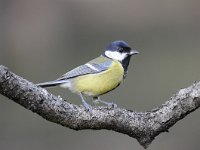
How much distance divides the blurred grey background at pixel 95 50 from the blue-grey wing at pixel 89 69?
6.36 feet

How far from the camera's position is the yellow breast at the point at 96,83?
3.15 metres

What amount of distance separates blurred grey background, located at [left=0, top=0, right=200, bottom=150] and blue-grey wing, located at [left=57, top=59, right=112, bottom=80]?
1938mm

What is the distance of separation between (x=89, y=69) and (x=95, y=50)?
2772mm

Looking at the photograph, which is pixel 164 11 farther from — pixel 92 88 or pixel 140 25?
pixel 92 88

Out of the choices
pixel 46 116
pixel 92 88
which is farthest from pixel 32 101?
pixel 92 88

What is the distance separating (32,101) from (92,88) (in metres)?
0.97

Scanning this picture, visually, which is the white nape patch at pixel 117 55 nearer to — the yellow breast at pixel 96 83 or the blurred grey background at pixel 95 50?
the yellow breast at pixel 96 83

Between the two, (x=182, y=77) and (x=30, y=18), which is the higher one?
(x=30, y=18)

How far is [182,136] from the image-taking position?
5.28m

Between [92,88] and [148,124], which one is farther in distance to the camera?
[92,88]

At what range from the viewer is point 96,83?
125 inches

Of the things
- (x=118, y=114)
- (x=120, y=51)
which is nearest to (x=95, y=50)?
Answer: (x=120, y=51)

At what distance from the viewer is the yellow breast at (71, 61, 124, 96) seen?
3148 mm

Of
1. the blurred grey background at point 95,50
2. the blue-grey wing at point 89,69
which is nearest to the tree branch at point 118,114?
the blue-grey wing at point 89,69
